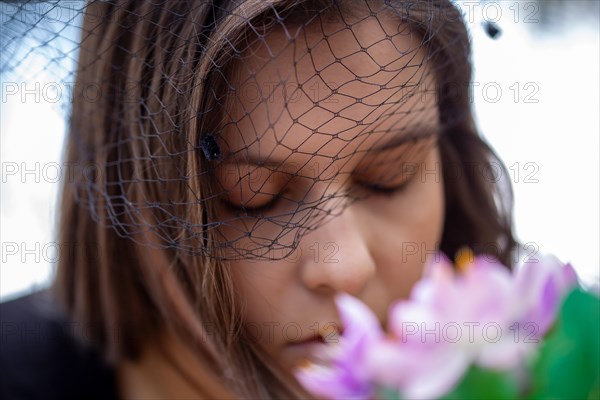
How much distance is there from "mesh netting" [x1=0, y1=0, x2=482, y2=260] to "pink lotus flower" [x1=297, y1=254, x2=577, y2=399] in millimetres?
319

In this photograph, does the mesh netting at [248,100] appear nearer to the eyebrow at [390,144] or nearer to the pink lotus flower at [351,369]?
the eyebrow at [390,144]

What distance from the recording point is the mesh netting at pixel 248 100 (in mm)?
733

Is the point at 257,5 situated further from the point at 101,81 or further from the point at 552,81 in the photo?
the point at 552,81

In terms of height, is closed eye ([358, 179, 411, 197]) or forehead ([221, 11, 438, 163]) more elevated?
forehead ([221, 11, 438, 163])

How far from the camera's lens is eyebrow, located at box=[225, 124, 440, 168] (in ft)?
2.43

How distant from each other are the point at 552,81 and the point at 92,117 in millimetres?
949

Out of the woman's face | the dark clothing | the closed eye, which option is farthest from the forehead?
the dark clothing

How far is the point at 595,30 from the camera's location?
1350 millimetres

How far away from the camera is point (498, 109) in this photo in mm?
1276

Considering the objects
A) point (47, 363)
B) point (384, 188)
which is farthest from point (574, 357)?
point (47, 363)

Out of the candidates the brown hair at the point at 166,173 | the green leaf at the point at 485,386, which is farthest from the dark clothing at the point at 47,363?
the green leaf at the point at 485,386

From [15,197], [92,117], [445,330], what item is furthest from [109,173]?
[445,330]

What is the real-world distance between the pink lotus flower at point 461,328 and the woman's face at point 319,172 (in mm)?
319

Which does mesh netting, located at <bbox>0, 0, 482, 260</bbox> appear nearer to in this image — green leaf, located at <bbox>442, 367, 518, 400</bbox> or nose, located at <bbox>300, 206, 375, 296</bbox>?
nose, located at <bbox>300, 206, 375, 296</bbox>
